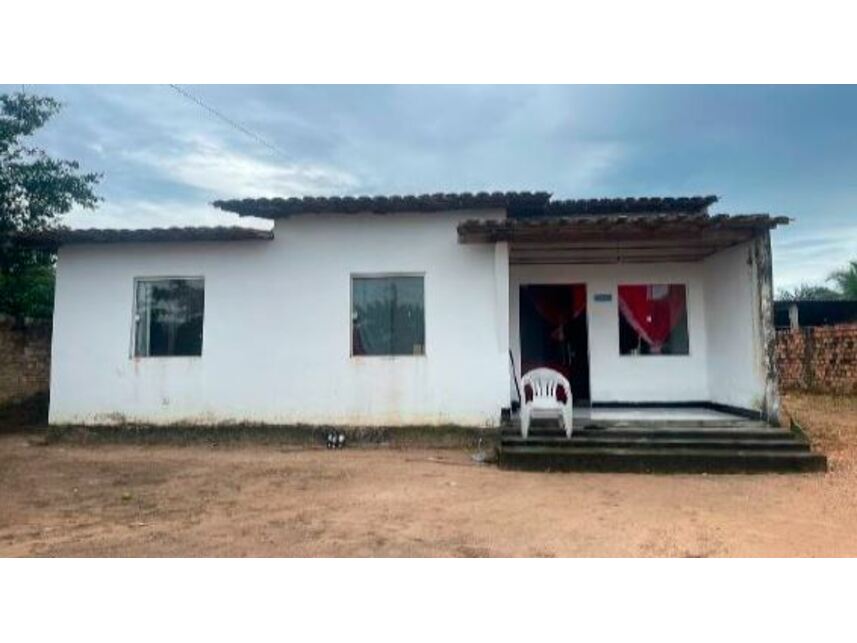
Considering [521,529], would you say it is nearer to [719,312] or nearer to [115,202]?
[719,312]

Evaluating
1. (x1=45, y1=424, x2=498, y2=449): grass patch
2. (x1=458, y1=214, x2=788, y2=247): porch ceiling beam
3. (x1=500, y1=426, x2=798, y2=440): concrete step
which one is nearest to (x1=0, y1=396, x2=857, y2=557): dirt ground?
(x1=45, y1=424, x2=498, y2=449): grass patch

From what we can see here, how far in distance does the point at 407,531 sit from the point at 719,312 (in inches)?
261

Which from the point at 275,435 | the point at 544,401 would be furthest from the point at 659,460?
the point at 275,435

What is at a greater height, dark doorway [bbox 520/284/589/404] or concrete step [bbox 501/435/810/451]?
dark doorway [bbox 520/284/589/404]

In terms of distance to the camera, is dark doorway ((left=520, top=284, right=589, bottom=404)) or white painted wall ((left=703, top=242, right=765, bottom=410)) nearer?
white painted wall ((left=703, top=242, right=765, bottom=410))

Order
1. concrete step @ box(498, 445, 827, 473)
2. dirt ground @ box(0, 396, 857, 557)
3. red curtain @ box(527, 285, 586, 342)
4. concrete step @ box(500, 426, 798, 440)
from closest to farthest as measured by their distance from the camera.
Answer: dirt ground @ box(0, 396, 857, 557) → concrete step @ box(498, 445, 827, 473) → concrete step @ box(500, 426, 798, 440) → red curtain @ box(527, 285, 586, 342)

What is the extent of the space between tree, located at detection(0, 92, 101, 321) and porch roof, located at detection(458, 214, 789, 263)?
354 inches

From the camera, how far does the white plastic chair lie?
6.99m

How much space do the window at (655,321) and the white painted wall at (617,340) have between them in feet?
0.31

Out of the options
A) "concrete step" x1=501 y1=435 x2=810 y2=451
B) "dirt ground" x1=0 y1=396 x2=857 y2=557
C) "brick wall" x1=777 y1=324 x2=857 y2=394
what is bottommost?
"dirt ground" x1=0 y1=396 x2=857 y2=557

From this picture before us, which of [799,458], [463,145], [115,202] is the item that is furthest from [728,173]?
[115,202]

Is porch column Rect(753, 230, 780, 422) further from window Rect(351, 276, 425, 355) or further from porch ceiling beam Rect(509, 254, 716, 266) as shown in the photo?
window Rect(351, 276, 425, 355)

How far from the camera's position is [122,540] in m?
4.27

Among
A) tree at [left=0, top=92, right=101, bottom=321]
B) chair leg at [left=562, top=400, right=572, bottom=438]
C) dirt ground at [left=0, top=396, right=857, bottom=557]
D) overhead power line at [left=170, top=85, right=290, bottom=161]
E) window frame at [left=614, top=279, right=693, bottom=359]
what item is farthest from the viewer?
tree at [left=0, top=92, right=101, bottom=321]
